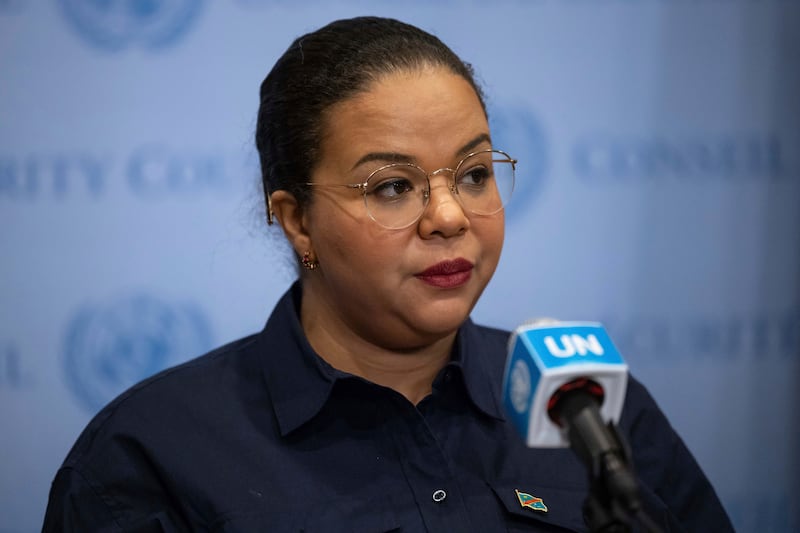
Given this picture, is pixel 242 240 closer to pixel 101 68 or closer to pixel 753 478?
pixel 101 68

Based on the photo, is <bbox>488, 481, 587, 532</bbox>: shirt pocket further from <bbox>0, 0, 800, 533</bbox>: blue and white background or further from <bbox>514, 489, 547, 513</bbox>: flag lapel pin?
<bbox>0, 0, 800, 533</bbox>: blue and white background

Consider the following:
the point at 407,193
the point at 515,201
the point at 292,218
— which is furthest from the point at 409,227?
the point at 515,201

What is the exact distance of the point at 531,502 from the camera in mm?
1531

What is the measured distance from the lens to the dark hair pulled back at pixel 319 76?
60.7 inches

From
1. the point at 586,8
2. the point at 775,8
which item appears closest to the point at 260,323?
the point at 586,8

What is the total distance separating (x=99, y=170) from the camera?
7.34 feet

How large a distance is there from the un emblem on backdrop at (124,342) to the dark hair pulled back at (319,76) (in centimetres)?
72

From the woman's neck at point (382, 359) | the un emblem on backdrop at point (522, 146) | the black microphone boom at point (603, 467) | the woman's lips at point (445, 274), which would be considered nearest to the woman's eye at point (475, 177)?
the woman's lips at point (445, 274)

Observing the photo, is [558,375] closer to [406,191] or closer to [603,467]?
[603,467]

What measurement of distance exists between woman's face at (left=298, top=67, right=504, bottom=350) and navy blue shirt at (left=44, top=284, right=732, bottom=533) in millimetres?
139

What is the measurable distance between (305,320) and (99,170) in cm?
84

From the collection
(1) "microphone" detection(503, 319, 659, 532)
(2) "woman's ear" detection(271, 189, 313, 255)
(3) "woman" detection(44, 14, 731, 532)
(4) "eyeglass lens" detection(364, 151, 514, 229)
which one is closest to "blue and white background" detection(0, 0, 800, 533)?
(2) "woman's ear" detection(271, 189, 313, 255)

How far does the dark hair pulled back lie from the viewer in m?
1.54

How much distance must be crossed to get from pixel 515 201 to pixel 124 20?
41.9 inches
